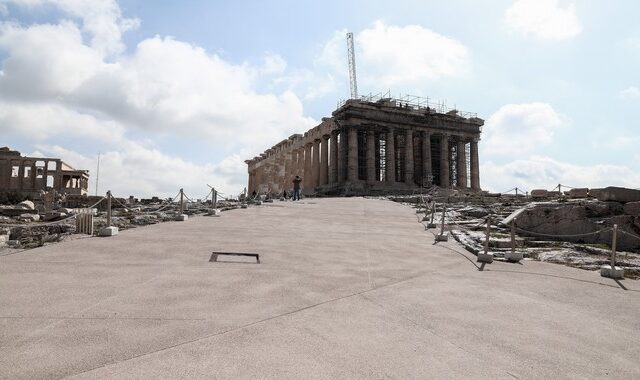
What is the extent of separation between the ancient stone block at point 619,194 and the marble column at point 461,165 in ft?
150

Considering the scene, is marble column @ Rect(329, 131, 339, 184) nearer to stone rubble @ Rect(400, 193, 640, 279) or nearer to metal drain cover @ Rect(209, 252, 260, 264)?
stone rubble @ Rect(400, 193, 640, 279)

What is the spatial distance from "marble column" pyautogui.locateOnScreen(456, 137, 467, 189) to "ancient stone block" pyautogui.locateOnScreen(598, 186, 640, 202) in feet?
150

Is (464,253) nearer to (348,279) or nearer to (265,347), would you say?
(348,279)

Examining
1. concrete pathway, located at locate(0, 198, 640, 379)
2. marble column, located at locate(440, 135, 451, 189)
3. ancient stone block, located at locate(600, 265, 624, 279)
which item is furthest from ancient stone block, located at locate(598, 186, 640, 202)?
marble column, located at locate(440, 135, 451, 189)

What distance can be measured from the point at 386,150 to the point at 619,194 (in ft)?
137

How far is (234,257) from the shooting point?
9797 millimetres

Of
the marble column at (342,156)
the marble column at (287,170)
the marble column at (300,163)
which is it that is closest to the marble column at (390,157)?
the marble column at (342,156)

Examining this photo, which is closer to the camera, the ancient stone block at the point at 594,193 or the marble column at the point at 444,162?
the ancient stone block at the point at 594,193

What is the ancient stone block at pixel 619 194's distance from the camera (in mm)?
18266

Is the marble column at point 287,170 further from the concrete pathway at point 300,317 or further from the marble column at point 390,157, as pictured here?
the concrete pathway at point 300,317

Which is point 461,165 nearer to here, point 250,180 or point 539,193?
point 539,193

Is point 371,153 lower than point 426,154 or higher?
lower

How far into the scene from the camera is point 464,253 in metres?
12.2

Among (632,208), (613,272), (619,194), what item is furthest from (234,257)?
(619,194)
